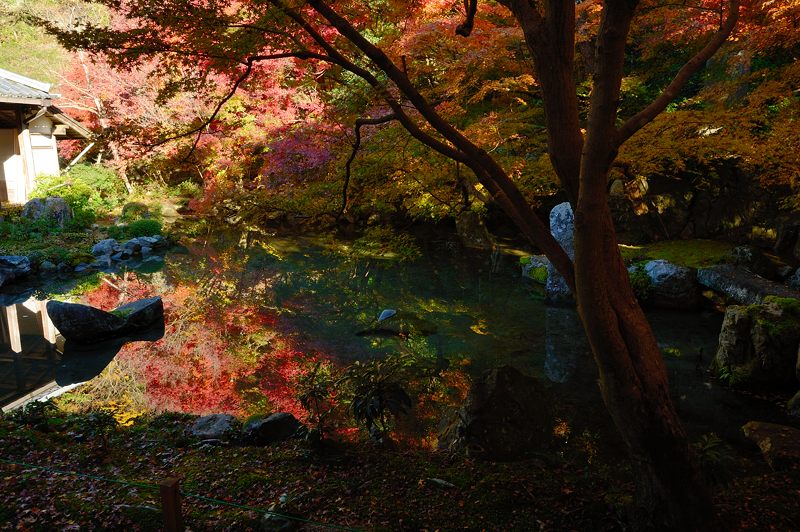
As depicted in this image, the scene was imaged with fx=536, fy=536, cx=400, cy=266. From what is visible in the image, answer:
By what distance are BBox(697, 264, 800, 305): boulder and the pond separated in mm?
592

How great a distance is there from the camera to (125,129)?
490cm

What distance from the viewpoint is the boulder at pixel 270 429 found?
5.76 metres

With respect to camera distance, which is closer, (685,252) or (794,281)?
(794,281)

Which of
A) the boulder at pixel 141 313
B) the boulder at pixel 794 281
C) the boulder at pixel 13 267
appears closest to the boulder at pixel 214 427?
the boulder at pixel 141 313

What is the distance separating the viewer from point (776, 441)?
205 inches

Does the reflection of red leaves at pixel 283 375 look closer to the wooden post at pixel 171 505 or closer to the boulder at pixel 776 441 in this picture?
the wooden post at pixel 171 505

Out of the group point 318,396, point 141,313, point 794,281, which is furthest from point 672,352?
point 141,313

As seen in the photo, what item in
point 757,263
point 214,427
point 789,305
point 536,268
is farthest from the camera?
point 536,268

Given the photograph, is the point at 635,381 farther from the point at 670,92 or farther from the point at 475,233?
the point at 475,233

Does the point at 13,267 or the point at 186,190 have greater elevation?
the point at 186,190

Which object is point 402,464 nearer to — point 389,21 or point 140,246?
point 389,21

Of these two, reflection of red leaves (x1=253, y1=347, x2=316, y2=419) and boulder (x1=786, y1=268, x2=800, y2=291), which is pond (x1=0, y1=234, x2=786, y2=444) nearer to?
reflection of red leaves (x1=253, y1=347, x2=316, y2=419)

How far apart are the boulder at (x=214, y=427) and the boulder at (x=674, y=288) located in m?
8.05

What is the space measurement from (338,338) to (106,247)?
10446 mm
